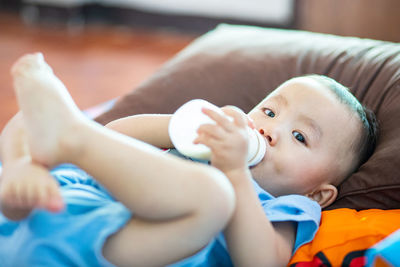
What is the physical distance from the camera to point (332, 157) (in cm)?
111

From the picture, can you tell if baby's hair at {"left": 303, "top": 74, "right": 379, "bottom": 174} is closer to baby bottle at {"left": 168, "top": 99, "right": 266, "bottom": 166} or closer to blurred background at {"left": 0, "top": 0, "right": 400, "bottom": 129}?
baby bottle at {"left": 168, "top": 99, "right": 266, "bottom": 166}


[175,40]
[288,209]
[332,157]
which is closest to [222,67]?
[332,157]

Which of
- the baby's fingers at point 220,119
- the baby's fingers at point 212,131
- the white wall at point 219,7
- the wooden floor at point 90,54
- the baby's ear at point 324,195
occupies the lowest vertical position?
the wooden floor at point 90,54

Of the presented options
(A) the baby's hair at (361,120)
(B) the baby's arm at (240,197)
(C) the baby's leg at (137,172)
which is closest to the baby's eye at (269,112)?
(A) the baby's hair at (361,120)

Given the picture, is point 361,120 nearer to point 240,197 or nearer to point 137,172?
point 240,197

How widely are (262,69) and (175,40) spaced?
2.23 meters

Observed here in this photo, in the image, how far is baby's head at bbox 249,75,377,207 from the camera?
1078mm

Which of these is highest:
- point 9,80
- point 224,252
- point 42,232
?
point 42,232

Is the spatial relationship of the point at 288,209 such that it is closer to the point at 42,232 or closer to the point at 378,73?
the point at 42,232

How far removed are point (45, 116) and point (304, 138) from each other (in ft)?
1.78

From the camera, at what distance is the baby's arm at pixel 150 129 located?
3.61 ft

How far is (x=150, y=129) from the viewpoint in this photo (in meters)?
1.11

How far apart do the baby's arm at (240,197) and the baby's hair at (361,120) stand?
329 millimetres

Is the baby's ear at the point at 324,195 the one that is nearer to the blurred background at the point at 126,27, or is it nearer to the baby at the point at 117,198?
the baby at the point at 117,198
